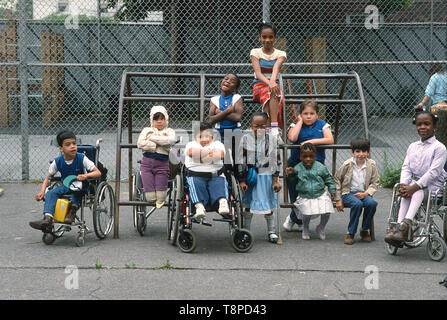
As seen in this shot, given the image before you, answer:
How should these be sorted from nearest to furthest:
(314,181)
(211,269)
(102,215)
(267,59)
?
(211,269), (314,181), (102,215), (267,59)

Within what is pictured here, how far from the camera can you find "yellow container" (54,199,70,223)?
640cm

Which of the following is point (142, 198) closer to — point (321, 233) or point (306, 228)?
point (306, 228)

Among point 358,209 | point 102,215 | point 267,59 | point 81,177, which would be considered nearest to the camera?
point 81,177

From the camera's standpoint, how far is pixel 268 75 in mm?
7395

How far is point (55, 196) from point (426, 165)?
3.55 meters

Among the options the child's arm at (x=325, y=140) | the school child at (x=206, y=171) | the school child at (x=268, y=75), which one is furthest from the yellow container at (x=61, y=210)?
the child's arm at (x=325, y=140)

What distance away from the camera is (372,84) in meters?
19.3

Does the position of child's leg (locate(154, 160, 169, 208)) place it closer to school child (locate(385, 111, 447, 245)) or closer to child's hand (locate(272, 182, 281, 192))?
child's hand (locate(272, 182, 281, 192))

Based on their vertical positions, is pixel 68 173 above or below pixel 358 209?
above

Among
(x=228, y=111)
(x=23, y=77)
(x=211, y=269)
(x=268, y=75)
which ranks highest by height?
(x=23, y=77)

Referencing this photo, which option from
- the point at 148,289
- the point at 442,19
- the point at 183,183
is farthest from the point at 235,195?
the point at 442,19

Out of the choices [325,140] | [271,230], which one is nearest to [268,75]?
[325,140]

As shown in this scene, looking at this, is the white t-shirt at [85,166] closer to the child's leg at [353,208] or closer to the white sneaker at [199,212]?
the white sneaker at [199,212]

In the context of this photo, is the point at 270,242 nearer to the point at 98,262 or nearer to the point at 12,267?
the point at 98,262
